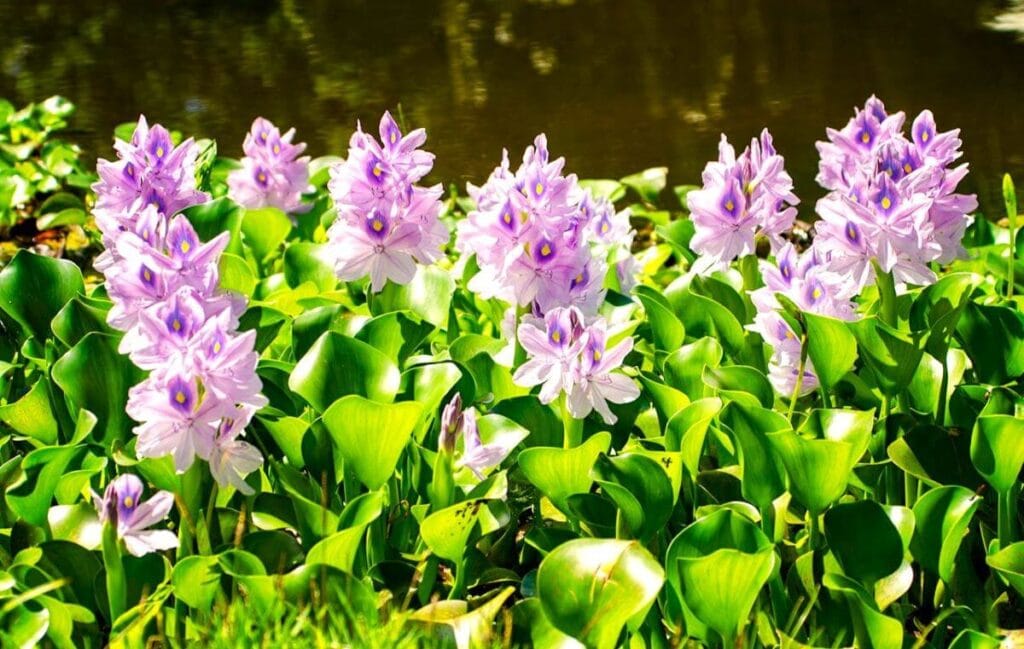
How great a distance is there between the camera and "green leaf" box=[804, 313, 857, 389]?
2658mm

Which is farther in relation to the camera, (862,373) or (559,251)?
(862,373)

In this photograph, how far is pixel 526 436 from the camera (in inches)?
109

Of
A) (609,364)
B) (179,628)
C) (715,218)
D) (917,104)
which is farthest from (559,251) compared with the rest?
(917,104)

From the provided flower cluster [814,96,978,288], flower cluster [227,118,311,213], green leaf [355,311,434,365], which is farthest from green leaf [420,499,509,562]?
flower cluster [227,118,311,213]

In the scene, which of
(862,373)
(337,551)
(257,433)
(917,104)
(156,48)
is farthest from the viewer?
(156,48)

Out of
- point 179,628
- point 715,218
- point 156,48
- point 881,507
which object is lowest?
point 156,48

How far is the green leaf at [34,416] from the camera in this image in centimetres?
286

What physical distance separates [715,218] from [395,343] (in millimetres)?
715

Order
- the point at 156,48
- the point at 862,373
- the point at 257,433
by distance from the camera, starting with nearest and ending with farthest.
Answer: the point at 257,433 → the point at 862,373 → the point at 156,48

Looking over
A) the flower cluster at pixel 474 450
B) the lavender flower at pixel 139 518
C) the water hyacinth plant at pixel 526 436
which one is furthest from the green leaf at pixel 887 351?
the lavender flower at pixel 139 518

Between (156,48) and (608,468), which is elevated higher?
(608,468)

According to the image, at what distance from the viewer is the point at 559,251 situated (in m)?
2.65

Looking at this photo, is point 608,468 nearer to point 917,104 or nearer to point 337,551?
point 337,551

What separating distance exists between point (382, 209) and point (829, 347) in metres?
0.90
